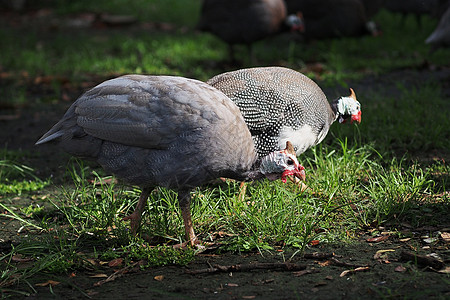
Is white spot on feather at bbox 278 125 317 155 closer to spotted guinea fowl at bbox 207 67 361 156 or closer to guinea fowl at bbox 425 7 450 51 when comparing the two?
spotted guinea fowl at bbox 207 67 361 156

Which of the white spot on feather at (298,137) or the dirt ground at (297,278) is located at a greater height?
the white spot on feather at (298,137)

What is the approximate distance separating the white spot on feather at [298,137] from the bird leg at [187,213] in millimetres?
885

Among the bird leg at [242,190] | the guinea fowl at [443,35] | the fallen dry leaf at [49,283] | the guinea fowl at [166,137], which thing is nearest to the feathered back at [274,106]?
the bird leg at [242,190]

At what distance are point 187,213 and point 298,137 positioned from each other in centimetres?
103

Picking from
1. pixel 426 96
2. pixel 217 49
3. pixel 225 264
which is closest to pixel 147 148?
pixel 225 264

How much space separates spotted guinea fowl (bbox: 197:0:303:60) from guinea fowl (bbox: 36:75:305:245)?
4.59 meters

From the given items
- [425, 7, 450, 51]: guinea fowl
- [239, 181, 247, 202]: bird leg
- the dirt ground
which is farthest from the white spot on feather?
[425, 7, 450, 51]: guinea fowl

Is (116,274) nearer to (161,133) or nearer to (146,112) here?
(161,133)

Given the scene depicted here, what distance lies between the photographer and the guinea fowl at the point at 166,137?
3326 mm

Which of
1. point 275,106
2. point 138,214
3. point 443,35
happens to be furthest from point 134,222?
point 443,35

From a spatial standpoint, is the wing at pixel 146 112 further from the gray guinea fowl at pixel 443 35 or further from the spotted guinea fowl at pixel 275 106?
the gray guinea fowl at pixel 443 35

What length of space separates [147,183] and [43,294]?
81 centimetres

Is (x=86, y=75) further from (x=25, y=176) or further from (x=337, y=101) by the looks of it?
A: (x=337, y=101)

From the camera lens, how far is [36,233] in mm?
3852
